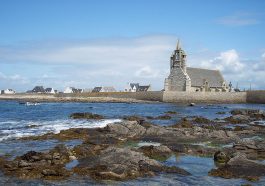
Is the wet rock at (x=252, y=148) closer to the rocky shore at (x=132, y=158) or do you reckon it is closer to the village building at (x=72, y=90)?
the rocky shore at (x=132, y=158)

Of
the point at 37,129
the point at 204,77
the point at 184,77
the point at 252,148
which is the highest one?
the point at 204,77

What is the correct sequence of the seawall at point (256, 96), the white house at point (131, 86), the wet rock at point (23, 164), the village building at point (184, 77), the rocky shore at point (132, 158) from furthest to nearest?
the white house at point (131, 86), the village building at point (184, 77), the seawall at point (256, 96), the wet rock at point (23, 164), the rocky shore at point (132, 158)

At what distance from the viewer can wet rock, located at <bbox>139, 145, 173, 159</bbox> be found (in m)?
17.6

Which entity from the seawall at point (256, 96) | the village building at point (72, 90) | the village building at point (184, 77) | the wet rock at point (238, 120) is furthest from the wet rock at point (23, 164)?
the village building at point (72, 90)

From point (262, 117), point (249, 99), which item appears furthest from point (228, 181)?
point (249, 99)

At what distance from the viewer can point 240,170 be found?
14352mm

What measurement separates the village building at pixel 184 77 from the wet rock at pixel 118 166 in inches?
3313

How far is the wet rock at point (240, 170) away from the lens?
45.3ft

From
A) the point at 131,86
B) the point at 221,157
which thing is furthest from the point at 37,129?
the point at 131,86

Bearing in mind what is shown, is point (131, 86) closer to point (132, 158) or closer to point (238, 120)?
point (238, 120)

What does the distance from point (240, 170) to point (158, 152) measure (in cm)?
485

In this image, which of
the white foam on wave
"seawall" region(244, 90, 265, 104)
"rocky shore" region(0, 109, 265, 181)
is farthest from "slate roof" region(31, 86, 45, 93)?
"rocky shore" region(0, 109, 265, 181)

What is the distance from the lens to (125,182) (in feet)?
42.1

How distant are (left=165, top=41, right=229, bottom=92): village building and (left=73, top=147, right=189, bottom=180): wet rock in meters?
84.1
